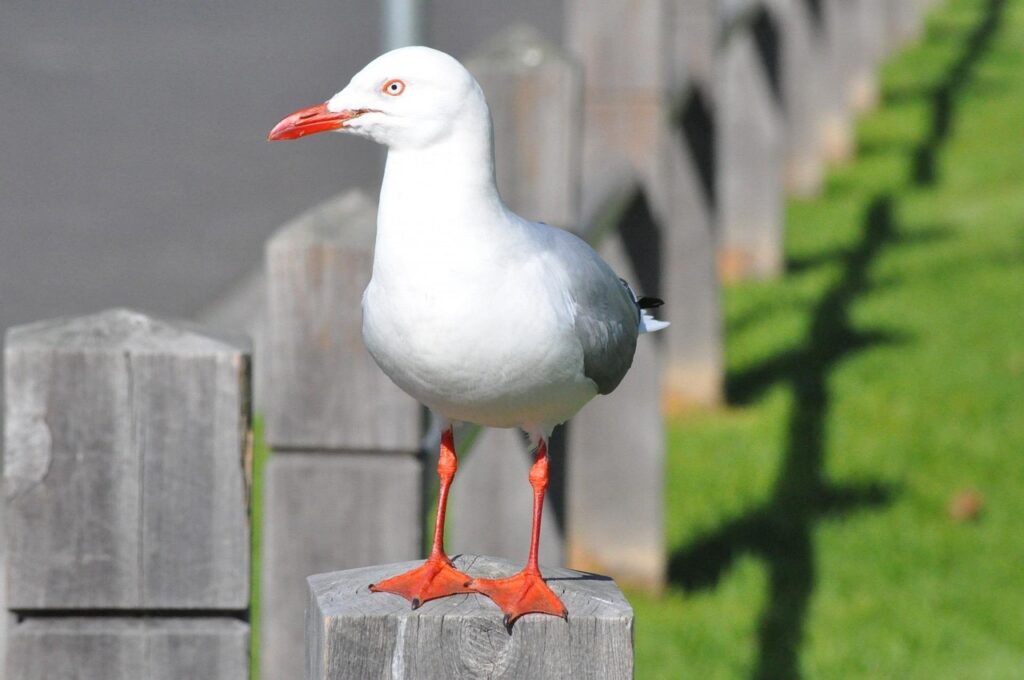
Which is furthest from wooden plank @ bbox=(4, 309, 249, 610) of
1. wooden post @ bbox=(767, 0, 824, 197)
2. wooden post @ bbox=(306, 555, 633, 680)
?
wooden post @ bbox=(767, 0, 824, 197)

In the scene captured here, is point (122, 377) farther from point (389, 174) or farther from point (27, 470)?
point (389, 174)

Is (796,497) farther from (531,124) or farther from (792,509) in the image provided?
(531,124)

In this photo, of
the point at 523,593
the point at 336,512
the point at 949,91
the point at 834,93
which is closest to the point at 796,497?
the point at 336,512

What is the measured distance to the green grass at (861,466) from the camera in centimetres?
414

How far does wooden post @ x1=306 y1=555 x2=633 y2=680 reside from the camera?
157 centimetres

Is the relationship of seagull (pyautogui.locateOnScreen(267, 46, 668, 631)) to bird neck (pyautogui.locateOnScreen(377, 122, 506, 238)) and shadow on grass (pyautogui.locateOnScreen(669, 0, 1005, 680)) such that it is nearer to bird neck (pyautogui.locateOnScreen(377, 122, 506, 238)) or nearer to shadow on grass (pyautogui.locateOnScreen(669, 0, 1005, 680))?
bird neck (pyautogui.locateOnScreen(377, 122, 506, 238))

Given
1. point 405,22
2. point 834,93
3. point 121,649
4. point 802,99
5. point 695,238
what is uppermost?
point 834,93

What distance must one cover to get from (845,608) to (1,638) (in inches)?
115

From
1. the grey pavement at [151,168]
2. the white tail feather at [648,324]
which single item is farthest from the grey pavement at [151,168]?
the white tail feather at [648,324]

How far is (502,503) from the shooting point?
365 cm

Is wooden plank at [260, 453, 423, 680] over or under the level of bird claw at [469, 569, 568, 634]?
over

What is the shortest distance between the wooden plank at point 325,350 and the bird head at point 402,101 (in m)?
0.36

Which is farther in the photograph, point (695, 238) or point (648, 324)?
point (695, 238)

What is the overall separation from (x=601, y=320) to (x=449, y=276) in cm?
33
